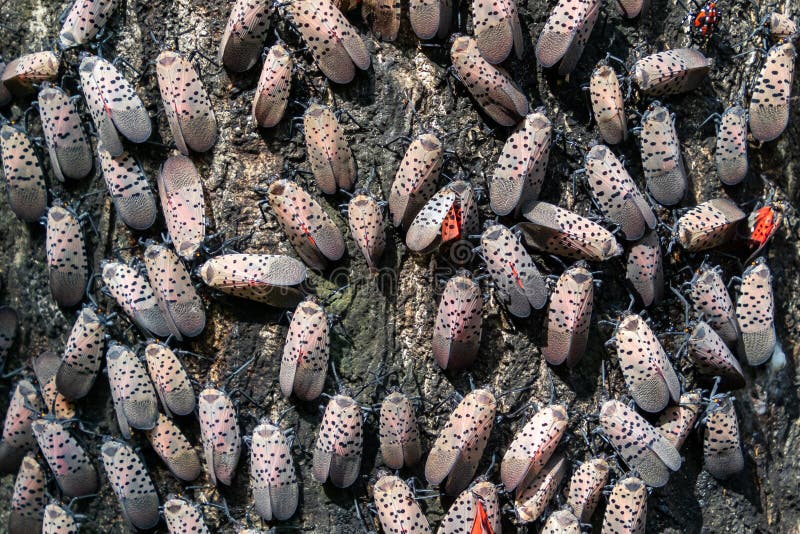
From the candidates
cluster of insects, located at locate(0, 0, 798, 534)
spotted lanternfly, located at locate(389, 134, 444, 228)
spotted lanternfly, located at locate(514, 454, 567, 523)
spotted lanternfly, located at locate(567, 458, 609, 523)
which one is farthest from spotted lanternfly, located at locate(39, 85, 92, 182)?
spotted lanternfly, located at locate(567, 458, 609, 523)

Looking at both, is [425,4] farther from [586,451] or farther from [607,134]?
[586,451]

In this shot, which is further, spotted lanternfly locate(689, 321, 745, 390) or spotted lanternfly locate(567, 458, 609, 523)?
spotted lanternfly locate(689, 321, 745, 390)

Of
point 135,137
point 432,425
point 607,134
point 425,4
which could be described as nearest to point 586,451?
point 432,425

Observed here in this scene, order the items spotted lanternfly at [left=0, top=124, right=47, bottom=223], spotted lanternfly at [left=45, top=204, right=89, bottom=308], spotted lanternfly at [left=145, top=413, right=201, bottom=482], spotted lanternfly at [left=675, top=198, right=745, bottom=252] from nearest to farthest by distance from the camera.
→ spotted lanternfly at [left=145, top=413, right=201, bottom=482], spotted lanternfly at [left=675, top=198, right=745, bottom=252], spotted lanternfly at [left=45, top=204, right=89, bottom=308], spotted lanternfly at [left=0, top=124, right=47, bottom=223]

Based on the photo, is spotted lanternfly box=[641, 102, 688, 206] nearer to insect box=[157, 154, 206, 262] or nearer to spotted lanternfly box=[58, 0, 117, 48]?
insect box=[157, 154, 206, 262]

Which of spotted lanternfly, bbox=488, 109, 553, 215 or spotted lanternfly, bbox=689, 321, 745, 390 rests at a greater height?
spotted lanternfly, bbox=488, 109, 553, 215

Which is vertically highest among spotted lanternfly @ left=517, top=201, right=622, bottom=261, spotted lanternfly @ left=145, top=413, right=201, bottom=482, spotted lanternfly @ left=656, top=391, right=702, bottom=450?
spotted lanternfly @ left=517, top=201, right=622, bottom=261
